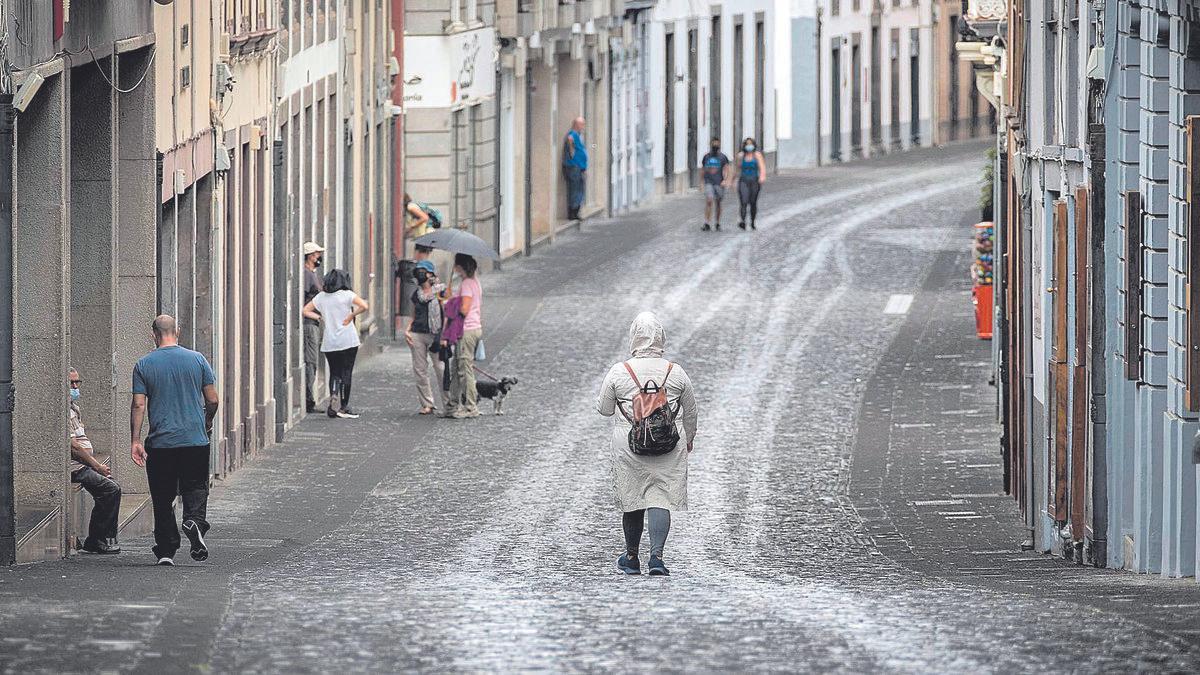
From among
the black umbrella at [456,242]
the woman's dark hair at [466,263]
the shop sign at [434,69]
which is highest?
the shop sign at [434,69]

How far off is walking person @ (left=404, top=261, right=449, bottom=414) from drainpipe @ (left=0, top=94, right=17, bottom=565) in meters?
10.7

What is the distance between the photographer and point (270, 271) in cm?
2267

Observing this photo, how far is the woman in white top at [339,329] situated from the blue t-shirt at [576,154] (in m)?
19.5

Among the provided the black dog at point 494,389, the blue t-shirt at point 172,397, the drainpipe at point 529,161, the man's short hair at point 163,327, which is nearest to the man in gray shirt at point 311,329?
the black dog at point 494,389

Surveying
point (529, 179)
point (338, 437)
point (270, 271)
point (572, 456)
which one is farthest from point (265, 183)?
point (529, 179)

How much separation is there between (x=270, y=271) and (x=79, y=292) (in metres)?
6.74

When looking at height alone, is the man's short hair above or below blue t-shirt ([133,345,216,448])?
above

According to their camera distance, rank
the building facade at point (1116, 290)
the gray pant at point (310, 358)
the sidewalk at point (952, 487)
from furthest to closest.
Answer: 1. the gray pant at point (310, 358)
2. the building facade at point (1116, 290)
3. the sidewalk at point (952, 487)

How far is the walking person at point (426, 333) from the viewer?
23.4 metres

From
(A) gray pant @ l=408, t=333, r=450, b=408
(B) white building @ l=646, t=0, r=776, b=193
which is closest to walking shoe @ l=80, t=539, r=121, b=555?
(A) gray pant @ l=408, t=333, r=450, b=408

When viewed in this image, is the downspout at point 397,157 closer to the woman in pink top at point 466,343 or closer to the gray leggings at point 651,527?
the woman in pink top at point 466,343

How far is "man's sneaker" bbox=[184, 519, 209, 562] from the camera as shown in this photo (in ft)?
45.6

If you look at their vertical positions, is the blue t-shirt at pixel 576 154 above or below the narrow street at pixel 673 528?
above

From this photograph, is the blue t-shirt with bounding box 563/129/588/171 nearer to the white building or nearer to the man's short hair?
the white building
